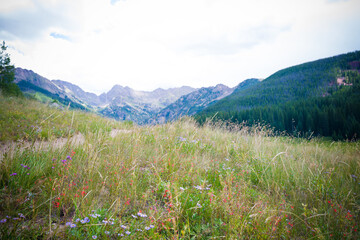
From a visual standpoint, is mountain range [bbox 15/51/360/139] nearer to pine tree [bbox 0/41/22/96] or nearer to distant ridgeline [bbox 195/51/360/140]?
distant ridgeline [bbox 195/51/360/140]

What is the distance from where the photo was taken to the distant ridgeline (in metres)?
51.7

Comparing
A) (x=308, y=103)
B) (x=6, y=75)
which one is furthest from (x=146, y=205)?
(x=308, y=103)

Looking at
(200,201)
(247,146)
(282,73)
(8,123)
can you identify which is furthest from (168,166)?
(282,73)

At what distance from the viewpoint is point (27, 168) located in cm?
237

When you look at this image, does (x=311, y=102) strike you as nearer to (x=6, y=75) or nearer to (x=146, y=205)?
(x=146, y=205)

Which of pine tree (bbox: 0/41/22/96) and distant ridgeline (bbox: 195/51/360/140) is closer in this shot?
pine tree (bbox: 0/41/22/96)

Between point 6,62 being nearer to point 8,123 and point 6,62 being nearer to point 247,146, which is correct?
point 8,123

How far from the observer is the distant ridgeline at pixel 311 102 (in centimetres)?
5166

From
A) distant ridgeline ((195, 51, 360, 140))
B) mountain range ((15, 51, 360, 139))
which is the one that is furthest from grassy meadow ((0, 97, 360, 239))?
distant ridgeline ((195, 51, 360, 140))

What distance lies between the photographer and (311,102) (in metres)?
72.2

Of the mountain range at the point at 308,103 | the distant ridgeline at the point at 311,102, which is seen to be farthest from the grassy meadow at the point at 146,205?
the distant ridgeline at the point at 311,102

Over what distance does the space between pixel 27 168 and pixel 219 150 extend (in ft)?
15.0

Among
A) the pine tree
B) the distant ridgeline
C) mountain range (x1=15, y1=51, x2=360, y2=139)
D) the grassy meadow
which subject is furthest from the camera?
the distant ridgeline

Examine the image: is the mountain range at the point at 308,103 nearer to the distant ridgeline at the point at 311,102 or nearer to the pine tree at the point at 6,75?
the distant ridgeline at the point at 311,102
